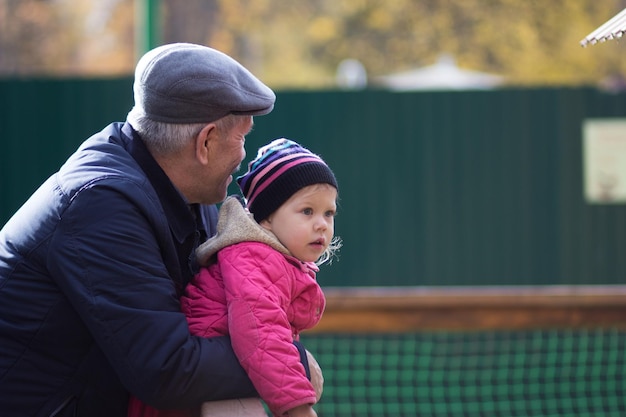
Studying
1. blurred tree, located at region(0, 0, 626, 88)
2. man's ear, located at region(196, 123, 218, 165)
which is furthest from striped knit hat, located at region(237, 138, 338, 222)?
blurred tree, located at region(0, 0, 626, 88)

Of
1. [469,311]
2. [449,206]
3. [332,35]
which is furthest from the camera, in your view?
[332,35]

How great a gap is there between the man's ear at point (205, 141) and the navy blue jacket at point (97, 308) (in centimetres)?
18

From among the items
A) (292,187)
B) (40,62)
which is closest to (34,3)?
(40,62)

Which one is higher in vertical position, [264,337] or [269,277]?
[269,277]

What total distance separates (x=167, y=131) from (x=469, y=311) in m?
2.80

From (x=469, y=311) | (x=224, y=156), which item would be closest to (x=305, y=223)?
(x=224, y=156)

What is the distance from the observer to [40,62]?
2858 centimetres

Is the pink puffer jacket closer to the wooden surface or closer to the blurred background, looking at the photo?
the wooden surface

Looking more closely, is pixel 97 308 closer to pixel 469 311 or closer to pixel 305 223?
pixel 305 223

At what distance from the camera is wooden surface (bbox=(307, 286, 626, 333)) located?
4.96 m

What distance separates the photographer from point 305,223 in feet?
8.25

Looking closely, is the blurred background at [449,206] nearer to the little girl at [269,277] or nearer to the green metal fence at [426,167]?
the green metal fence at [426,167]

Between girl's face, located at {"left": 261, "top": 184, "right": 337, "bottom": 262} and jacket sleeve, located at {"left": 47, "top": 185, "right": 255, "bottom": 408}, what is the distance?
14.4 inches

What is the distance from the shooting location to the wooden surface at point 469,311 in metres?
4.96
